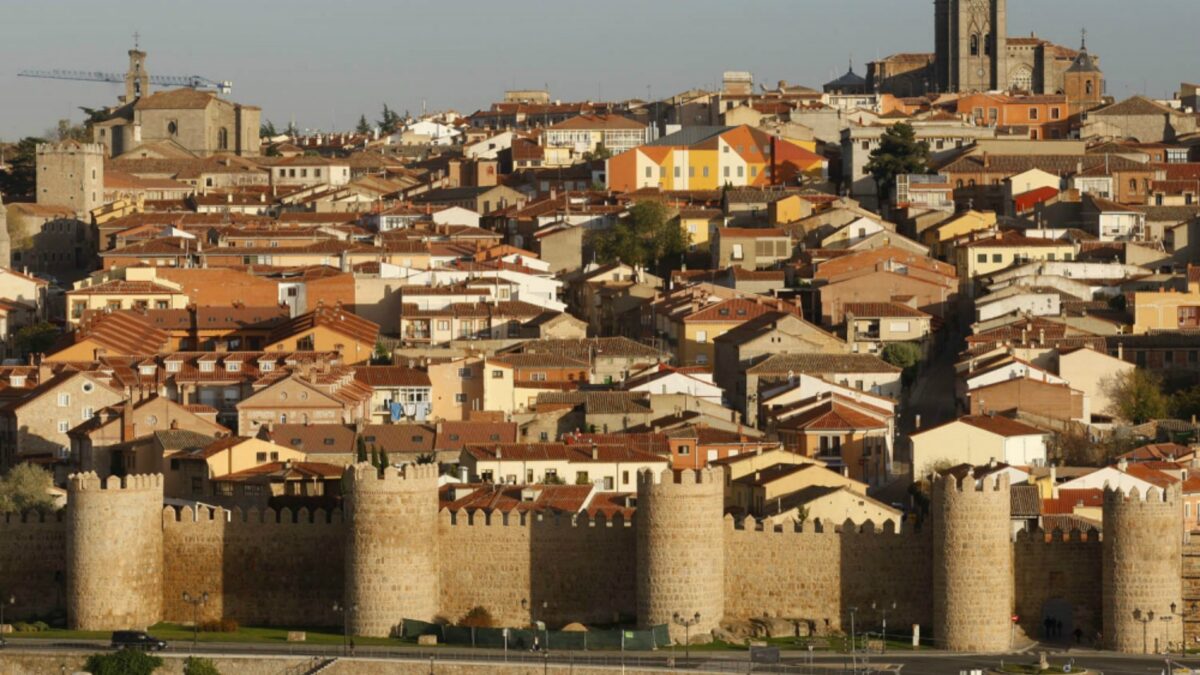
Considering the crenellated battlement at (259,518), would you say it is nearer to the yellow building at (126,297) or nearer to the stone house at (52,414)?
the stone house at (52,414)

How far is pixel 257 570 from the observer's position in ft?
136

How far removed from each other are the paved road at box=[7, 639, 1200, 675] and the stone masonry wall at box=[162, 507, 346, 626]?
161 cm

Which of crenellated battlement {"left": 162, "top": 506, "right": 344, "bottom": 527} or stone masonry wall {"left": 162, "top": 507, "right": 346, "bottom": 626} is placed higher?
crenellated battlement {"left": 162, "top": 506, "right": 344, "bottom": 527}

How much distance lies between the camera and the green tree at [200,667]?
38250mm

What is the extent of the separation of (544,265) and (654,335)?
9.45 m

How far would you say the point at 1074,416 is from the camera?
5809 cm

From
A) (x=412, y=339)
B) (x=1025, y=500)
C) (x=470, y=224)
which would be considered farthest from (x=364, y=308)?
(x=1025, y=500)

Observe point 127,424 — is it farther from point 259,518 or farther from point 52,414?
Answer: point 259,518

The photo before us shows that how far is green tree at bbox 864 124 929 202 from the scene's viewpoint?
3418 inches

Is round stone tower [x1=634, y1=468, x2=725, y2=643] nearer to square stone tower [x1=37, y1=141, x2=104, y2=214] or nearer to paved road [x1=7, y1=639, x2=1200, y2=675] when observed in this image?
paved road [x1=7, y1=639, x2=1200, y2=675]

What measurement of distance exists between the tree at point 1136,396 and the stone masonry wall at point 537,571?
2048 centimetres

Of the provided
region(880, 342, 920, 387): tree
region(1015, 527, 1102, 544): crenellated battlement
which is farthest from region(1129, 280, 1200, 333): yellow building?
region(1015, 527, 1102, 544): crenellated battlement

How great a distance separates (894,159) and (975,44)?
136 feet

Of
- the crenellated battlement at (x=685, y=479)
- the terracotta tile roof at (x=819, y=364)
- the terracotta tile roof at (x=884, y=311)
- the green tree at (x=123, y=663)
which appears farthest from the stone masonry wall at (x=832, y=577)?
the terracotta tile roof at (x=884, y=311)
